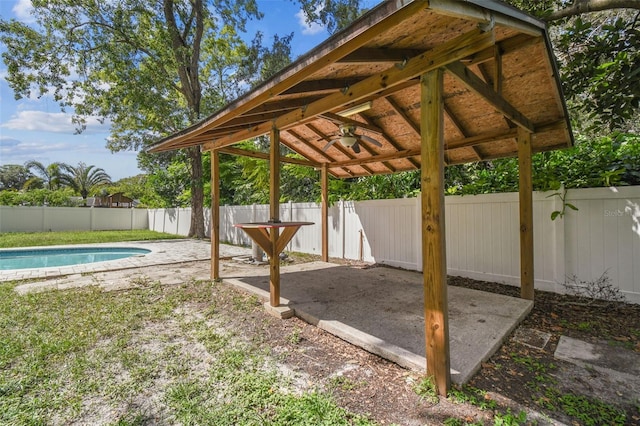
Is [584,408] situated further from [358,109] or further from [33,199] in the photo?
[33,199]

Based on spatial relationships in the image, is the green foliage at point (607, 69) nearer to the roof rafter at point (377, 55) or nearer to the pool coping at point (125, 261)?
the roof rafter at point (377, 55)

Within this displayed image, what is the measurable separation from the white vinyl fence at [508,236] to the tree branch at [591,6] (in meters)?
2.55

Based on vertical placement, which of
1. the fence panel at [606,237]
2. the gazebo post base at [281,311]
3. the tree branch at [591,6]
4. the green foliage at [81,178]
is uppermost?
the green foliage at [81,178]

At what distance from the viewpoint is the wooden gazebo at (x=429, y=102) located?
2.00 metres

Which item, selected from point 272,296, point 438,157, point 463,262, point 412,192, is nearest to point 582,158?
point 463,262

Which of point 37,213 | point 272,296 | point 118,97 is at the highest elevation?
point 118,97

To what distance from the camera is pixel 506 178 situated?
533 cm

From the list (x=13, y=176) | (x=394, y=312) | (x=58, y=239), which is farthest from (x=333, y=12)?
(x=13, y=176)

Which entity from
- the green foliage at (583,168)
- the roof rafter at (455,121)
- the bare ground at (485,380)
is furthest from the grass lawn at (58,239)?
the green foliage at (583,168)

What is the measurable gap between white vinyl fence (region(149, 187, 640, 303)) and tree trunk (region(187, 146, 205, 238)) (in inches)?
245

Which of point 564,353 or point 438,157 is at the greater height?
point 438,157

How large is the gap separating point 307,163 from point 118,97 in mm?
8872

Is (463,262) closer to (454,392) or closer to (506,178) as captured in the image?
(506,178)

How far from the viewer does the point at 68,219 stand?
55.7 ft
